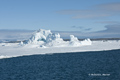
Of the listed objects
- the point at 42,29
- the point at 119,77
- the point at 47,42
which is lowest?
the point at 119,77

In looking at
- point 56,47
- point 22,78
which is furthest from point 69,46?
point 22,78

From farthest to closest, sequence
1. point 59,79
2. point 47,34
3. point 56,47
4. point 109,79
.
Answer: point 47,34
point 56,47
point 59,79
point 109,79

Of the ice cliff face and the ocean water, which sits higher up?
the ice cliff face

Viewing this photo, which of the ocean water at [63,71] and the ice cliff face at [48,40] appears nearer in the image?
the ocean water at [63,71]

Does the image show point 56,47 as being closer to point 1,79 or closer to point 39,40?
point 39,40

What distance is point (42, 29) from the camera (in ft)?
180

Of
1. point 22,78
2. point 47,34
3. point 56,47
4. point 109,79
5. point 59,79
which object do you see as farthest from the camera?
point 47,34

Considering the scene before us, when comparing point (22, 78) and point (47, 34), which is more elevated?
point (47, 34)

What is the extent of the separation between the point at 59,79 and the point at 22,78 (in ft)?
11.6

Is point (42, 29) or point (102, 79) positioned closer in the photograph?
point (102, 79)

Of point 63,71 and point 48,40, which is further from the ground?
point 48,40

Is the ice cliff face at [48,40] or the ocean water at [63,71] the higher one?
the ice cliff face at [48,40]

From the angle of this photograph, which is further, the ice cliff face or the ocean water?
the ice cliff face

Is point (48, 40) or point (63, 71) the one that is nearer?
point (63, 71)
